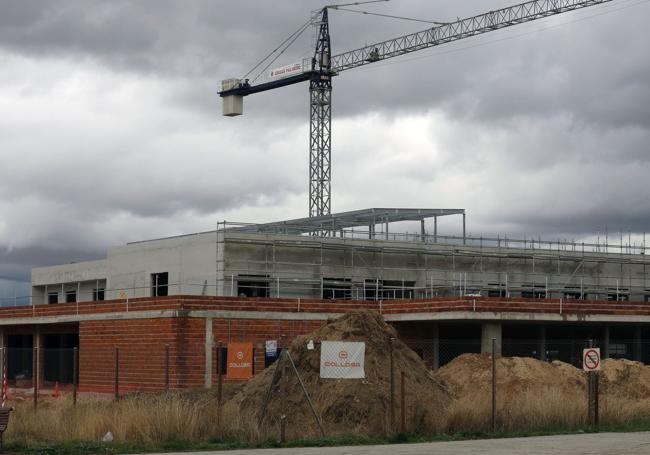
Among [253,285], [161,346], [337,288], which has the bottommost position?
[161,346]

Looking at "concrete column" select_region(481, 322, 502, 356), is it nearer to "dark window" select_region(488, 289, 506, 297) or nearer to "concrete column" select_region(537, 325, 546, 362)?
"concrete column" select_region(537, 325, 546, 362)

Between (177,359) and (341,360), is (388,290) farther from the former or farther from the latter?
(341,360)

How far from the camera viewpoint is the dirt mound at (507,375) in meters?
36.9

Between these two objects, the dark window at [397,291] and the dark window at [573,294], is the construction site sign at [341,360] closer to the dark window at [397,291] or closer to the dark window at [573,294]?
the dark window at [397,291]

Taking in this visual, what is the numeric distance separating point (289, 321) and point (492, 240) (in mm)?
16714

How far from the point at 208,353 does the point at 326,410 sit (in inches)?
534

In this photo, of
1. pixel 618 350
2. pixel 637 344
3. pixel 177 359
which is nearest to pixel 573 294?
pixel 618 350

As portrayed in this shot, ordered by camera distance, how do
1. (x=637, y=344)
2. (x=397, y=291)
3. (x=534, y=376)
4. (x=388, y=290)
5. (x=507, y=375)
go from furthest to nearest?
(x=397, y=291), (x=388, y=290), (x=637, y=344), (x=507, y=375), (x=534, y=376)

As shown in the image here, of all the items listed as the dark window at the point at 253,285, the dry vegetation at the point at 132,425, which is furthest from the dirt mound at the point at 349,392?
the dark window at the point at 253,285

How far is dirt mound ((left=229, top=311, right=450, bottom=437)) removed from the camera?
2478 centimetres

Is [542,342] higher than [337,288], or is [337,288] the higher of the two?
[337,288]

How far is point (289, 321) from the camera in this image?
4128 cm

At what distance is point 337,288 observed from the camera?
4909 cm

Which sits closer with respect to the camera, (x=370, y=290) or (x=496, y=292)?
(x=370, y=290)
